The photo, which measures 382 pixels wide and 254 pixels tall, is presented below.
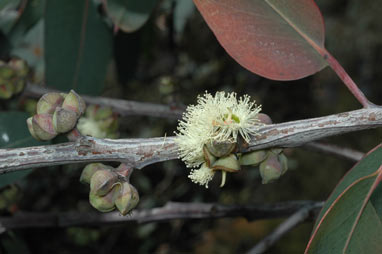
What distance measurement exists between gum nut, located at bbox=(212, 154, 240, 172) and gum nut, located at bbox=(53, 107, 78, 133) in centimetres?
25

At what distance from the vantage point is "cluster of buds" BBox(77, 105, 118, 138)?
44.6 inches

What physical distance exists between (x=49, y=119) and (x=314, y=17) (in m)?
0.55

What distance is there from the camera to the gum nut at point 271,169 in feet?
2.54

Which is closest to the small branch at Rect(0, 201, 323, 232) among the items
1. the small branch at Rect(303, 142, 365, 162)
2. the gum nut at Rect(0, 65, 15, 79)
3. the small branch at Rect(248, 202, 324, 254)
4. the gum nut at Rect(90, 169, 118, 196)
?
the small branch at Rect(248, 202, 324, 254)

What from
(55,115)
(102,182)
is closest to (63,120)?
(55,115)

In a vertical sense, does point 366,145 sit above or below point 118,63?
below

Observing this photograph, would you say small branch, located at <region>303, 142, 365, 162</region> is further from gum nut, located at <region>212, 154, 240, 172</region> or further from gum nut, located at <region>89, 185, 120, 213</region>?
gum nut, located at <region>89, 185, 120, 213</region>

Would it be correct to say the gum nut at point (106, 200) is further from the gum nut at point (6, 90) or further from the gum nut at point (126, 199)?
the gum nut at point (6, 90)

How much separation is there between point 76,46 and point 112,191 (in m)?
0.81

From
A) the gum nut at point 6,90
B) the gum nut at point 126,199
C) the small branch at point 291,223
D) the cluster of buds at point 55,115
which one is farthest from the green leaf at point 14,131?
the small branch at point 291,223

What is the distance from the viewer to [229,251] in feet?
9.10

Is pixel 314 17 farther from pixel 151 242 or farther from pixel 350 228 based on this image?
pixel 151 242

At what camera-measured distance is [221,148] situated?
69 cm

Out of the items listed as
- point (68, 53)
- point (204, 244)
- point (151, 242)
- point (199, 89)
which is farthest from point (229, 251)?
point (68, 53)
